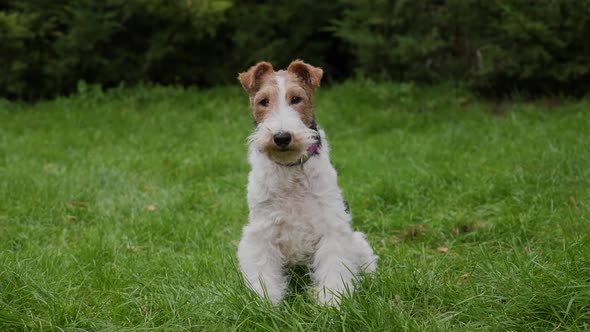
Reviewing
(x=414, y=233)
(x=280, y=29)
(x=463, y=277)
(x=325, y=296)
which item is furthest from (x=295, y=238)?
(x=280, y=29)

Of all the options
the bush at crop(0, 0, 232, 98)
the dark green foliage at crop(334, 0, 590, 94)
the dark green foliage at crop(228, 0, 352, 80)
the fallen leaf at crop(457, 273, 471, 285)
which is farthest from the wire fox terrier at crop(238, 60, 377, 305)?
the dark green foliage at crop(228, 0, 352, 80)

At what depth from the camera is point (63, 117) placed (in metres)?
8.84

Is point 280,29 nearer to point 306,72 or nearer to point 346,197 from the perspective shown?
point 346,197

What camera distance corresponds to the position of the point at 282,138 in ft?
9.45

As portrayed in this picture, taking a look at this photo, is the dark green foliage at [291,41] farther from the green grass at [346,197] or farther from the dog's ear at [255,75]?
the dog's ear at [255,75]

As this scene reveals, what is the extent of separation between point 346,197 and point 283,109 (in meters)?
2.05

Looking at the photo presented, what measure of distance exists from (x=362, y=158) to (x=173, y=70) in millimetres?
6073

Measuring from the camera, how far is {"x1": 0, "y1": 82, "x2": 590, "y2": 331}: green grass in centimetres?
266

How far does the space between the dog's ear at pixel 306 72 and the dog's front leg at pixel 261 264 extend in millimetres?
978

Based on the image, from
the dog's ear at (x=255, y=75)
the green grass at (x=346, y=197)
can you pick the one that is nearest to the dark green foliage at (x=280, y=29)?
the green grass at (x=346, y=197)

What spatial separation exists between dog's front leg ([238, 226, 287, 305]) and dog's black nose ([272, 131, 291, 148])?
1.92ft

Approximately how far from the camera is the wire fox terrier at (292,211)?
9.88 feet

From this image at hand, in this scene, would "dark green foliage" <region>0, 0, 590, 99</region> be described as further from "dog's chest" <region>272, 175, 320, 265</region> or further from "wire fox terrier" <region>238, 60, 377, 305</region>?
"dog's chest" <region>272, 175, 320, 265</region>

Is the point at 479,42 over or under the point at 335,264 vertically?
under
